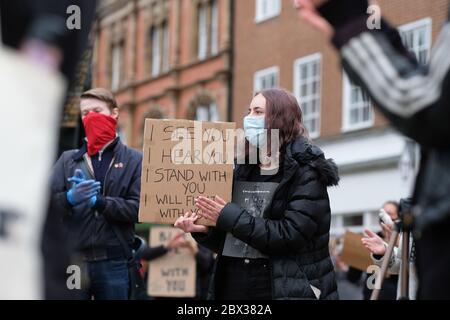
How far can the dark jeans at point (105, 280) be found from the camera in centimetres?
620

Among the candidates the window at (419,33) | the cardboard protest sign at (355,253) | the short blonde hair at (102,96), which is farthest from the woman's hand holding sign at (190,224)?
the window at (419,33)

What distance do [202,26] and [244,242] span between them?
30.5 metres

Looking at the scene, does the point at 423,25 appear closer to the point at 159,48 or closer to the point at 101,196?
the point at 159,48

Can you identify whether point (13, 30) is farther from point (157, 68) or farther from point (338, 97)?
point (157, 68)

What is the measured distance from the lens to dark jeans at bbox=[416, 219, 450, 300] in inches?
112

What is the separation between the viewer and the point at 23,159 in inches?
90.8

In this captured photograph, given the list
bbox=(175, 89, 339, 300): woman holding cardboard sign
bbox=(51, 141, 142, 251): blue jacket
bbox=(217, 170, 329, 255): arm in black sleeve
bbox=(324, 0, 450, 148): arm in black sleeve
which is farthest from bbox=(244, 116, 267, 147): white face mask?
bbox=(324, 0, 450, 148): arm in black sleeve

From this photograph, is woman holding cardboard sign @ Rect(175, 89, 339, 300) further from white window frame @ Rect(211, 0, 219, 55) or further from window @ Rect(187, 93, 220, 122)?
white window frame @ Rect(211, 0, 219, 55)

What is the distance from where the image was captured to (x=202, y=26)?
115 ft

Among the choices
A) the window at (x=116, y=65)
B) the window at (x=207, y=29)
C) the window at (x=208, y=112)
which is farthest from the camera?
the window at (x=116, y=65)

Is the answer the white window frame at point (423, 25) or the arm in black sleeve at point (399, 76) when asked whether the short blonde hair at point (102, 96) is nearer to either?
the arm in black sleeve at point (399, 76)

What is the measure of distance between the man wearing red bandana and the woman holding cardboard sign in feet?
3.42

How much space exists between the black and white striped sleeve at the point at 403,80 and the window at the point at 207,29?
99.3ft

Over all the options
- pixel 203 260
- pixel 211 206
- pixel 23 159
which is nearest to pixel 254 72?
pixel 203 260
